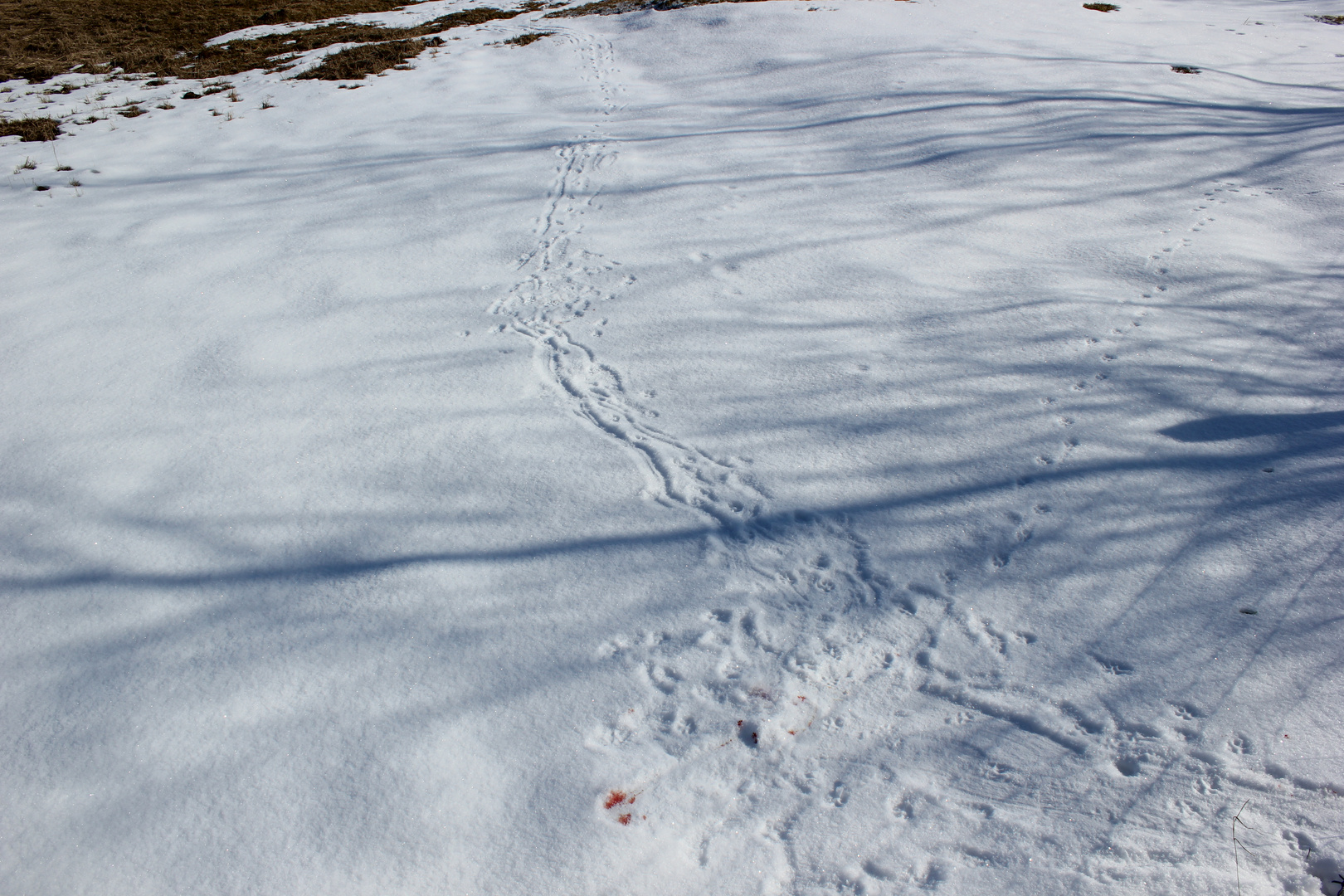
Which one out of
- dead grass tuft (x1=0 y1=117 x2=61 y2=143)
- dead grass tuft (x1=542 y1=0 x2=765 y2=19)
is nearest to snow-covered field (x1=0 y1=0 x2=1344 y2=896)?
dead grass tuft (x1=0 y1=117 x2=61 y2=143)

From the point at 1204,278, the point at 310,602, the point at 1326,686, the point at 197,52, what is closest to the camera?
the point at 1326,686

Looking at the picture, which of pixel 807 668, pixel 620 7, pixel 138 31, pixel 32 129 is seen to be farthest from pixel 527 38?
pixel 807 668

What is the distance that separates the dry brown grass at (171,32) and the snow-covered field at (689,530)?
5.73 m

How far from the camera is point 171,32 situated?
1227cm

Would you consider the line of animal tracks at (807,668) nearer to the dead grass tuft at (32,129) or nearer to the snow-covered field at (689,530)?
the snow-covered field at (689,530)

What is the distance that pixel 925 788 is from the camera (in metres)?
2.03

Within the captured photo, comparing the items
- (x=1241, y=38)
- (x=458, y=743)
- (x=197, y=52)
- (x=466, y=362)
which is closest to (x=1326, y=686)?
(x=458, y=743)

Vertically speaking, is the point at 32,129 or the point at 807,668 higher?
the point at 32,129

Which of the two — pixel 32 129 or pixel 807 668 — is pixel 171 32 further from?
pixel 807 668

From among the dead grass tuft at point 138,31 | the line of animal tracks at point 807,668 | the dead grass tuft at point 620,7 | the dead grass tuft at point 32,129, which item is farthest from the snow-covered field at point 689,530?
the dead grass tuft at point 620,7

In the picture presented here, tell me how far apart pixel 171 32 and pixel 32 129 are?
5.87 metres

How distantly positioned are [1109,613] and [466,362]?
3.27 meters

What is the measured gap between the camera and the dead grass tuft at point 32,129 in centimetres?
776

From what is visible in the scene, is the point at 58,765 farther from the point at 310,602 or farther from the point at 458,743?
the point at 458,743
